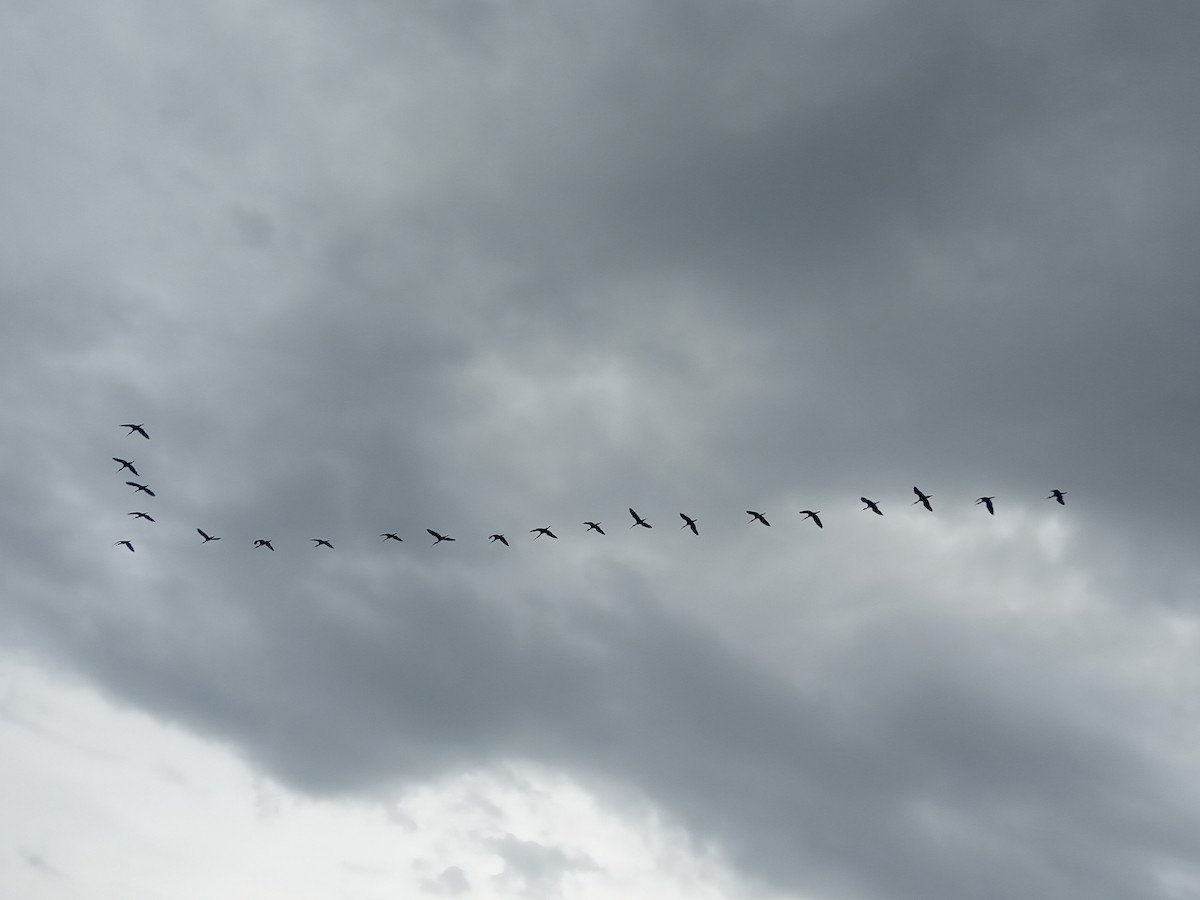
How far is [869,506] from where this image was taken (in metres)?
199

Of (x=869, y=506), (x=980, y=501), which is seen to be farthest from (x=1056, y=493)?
(x=869, y=506)

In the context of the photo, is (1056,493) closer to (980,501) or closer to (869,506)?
(980,501)

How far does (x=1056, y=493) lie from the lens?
197625mm

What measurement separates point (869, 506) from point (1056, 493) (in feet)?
118

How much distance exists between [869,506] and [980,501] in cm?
2105

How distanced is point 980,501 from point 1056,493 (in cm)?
1517

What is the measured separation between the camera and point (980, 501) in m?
197
